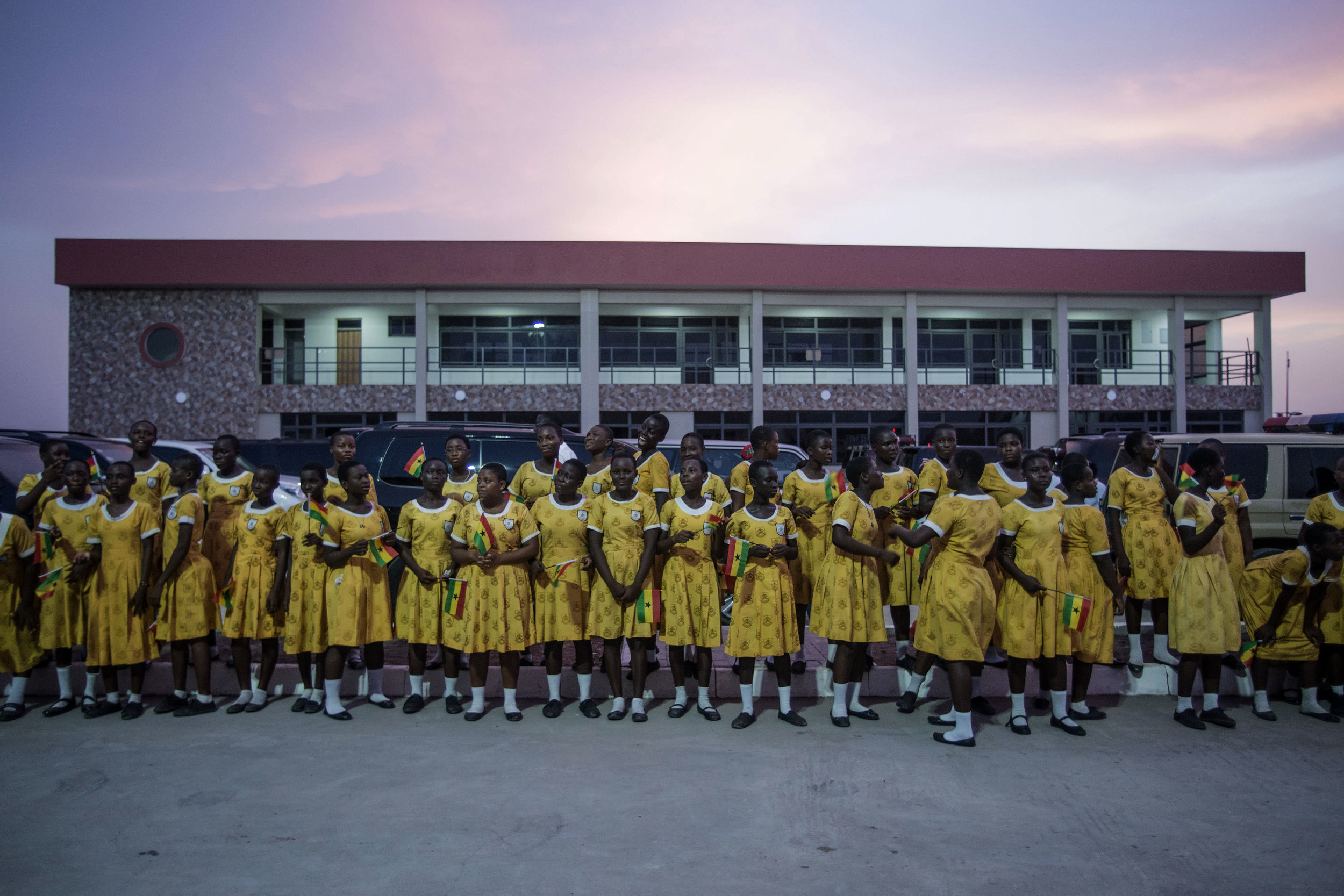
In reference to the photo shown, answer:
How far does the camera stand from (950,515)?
5070mm

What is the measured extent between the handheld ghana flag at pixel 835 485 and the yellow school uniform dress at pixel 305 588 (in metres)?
3.49

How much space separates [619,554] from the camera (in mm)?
5637

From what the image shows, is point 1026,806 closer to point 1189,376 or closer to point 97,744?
point 97,744

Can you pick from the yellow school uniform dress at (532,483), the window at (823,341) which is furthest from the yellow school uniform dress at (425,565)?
the window at (823,341)

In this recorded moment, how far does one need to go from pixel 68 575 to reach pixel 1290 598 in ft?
26.6

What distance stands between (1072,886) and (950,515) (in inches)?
86.6

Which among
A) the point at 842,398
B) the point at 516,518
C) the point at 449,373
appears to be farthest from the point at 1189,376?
the point at 516,518

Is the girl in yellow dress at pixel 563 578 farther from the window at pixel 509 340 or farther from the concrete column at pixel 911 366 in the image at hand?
the concrete column at pixel 911 366

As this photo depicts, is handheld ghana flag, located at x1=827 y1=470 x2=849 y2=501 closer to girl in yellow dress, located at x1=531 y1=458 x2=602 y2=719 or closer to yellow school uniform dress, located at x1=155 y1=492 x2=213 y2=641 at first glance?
girl in yellow dress, located at x1=531 y1=458 x2=602 y2=719

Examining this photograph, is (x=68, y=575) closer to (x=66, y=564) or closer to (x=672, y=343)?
(x=66, y=564)

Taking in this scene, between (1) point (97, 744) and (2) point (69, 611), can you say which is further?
(2) point (69, 611)

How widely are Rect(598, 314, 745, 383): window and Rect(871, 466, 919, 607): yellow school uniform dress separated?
18.4m

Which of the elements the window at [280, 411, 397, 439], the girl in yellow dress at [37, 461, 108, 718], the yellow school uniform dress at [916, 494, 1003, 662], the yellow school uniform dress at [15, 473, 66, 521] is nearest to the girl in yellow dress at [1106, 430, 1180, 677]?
the yellow school uniform dress at [916, 494, 1003, 662]

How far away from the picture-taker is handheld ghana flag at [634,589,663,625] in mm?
5551
